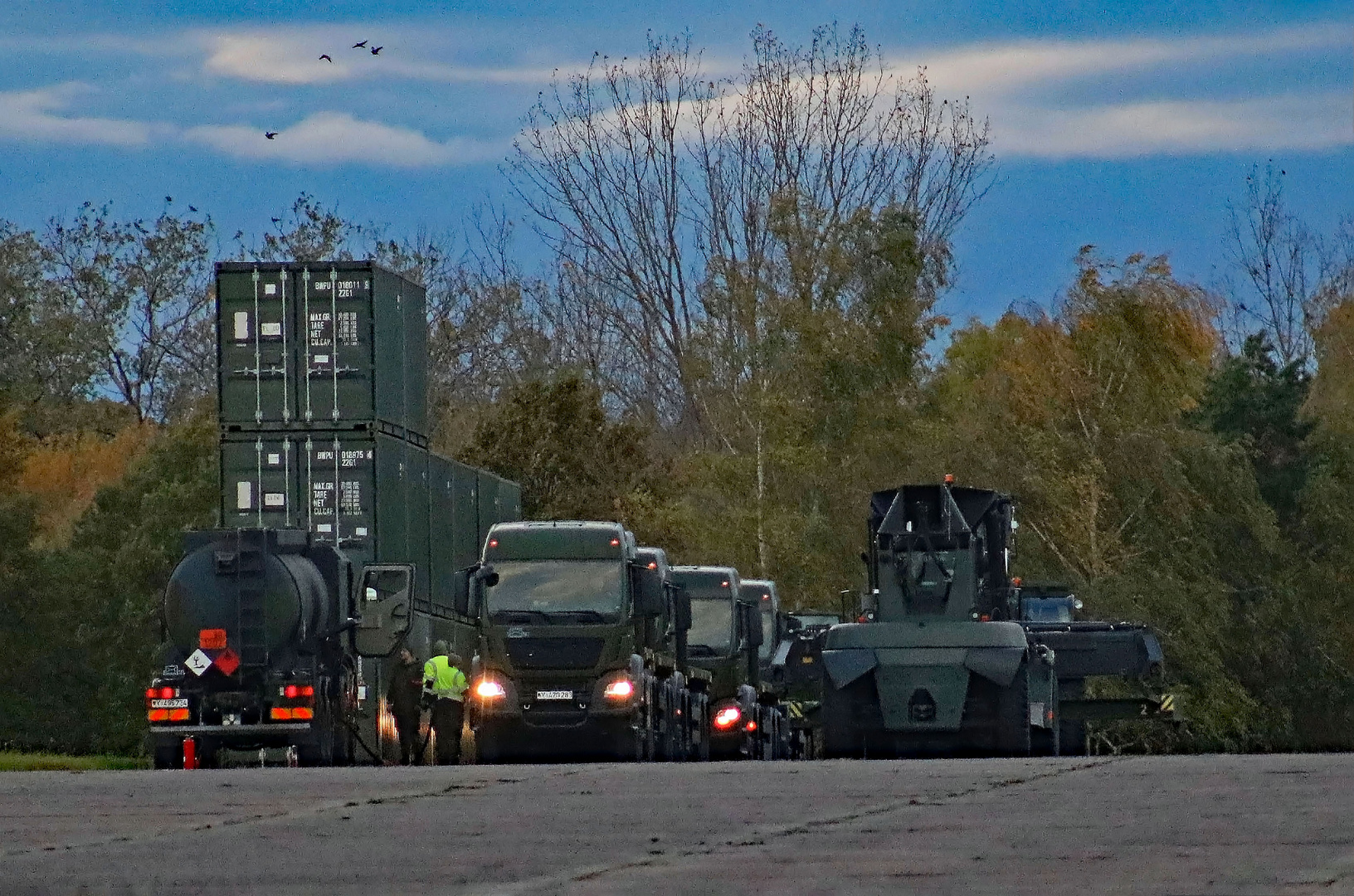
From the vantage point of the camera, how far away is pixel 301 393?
3494 centimetres

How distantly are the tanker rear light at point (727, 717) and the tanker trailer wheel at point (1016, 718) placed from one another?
910cm

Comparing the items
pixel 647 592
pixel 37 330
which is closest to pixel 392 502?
pixel 647 592

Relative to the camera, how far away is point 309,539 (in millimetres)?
32781

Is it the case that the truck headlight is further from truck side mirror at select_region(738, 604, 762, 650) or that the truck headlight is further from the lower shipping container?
truck side mirror at select_region(738, 604, 762, 650)

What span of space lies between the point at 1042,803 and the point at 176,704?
17868mm

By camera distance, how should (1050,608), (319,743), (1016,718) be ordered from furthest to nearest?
(1050,608)
(319,743)
(1016,718)

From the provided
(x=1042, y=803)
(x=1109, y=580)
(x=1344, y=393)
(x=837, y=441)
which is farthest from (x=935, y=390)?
(x=1042, y=803)

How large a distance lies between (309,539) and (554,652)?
3.21 metres

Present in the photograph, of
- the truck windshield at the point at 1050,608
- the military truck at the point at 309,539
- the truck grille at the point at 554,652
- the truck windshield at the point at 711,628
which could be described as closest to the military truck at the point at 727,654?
the truck windshield at the point at 711,628

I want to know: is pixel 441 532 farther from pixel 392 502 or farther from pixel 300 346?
pixel 300 346

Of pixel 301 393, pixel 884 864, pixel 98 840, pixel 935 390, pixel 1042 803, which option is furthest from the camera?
pixel 935 390

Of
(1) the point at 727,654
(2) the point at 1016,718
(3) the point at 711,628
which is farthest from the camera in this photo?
(3) the point at 711,628

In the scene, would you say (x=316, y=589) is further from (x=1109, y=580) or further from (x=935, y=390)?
(x=935, y=390)

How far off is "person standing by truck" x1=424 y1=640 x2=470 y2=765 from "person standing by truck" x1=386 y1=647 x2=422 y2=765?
1434 millimetres
